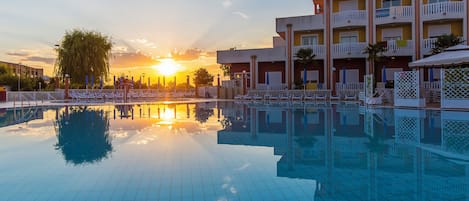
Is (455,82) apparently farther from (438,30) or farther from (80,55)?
(80,55)

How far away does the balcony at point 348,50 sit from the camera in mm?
22219

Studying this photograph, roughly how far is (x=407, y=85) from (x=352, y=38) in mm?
9079

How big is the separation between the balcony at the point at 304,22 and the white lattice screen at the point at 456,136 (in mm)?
14333

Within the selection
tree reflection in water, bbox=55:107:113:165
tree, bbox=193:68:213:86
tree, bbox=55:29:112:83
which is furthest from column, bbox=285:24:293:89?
tree, bbox=193:68:213:86

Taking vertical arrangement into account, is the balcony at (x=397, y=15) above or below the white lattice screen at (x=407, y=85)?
above

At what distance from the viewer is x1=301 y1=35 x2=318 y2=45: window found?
24.5m

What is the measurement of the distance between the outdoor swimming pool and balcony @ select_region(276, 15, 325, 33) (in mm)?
15574

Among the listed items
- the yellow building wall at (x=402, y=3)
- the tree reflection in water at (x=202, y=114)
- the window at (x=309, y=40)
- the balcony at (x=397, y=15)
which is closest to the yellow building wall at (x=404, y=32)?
the balcony at (x=397, y=15)

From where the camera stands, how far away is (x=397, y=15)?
2172cm

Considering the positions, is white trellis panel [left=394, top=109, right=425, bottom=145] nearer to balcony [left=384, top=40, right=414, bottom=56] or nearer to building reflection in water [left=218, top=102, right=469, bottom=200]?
building reflection in water [left=218, top=102, right=469, bottom=200]

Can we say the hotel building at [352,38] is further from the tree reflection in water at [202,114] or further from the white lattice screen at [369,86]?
the tree reflection in water at [202,114]

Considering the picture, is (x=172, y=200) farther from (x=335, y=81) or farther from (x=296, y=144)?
(x=335, y=81)

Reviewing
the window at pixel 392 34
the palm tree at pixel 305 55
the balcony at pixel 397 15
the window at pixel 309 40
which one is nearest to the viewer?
the balcony at pixel 397 15

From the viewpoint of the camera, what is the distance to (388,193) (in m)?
3.78
